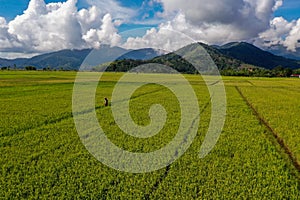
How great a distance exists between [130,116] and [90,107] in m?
4.13

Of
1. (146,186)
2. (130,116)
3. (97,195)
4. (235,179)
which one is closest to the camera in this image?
(97,195)

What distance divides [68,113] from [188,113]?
7.85m

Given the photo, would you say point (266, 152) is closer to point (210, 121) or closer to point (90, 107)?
point (210, 121)

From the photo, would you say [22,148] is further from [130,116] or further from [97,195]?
[130,116]

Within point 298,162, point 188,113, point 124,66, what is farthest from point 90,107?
point 124,66

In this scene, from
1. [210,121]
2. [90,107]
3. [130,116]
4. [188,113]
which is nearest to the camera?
[210,121]

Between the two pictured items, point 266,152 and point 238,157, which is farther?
point 266,152

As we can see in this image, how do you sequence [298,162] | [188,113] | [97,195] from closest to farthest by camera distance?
1. [97,195]
2. [298,162]
3. [188,113]

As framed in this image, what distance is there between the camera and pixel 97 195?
Result: 6.24 m

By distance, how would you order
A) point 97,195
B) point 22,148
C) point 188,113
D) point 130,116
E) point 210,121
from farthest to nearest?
point 188,113
point 130,116
point 210,121
point 22,148
point 97,195

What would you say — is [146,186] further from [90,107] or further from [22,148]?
[90,107]

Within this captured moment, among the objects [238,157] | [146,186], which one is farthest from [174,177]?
[238,157]

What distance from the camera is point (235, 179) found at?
7191 millimetres

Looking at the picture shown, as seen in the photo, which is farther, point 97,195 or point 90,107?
point 90,107
